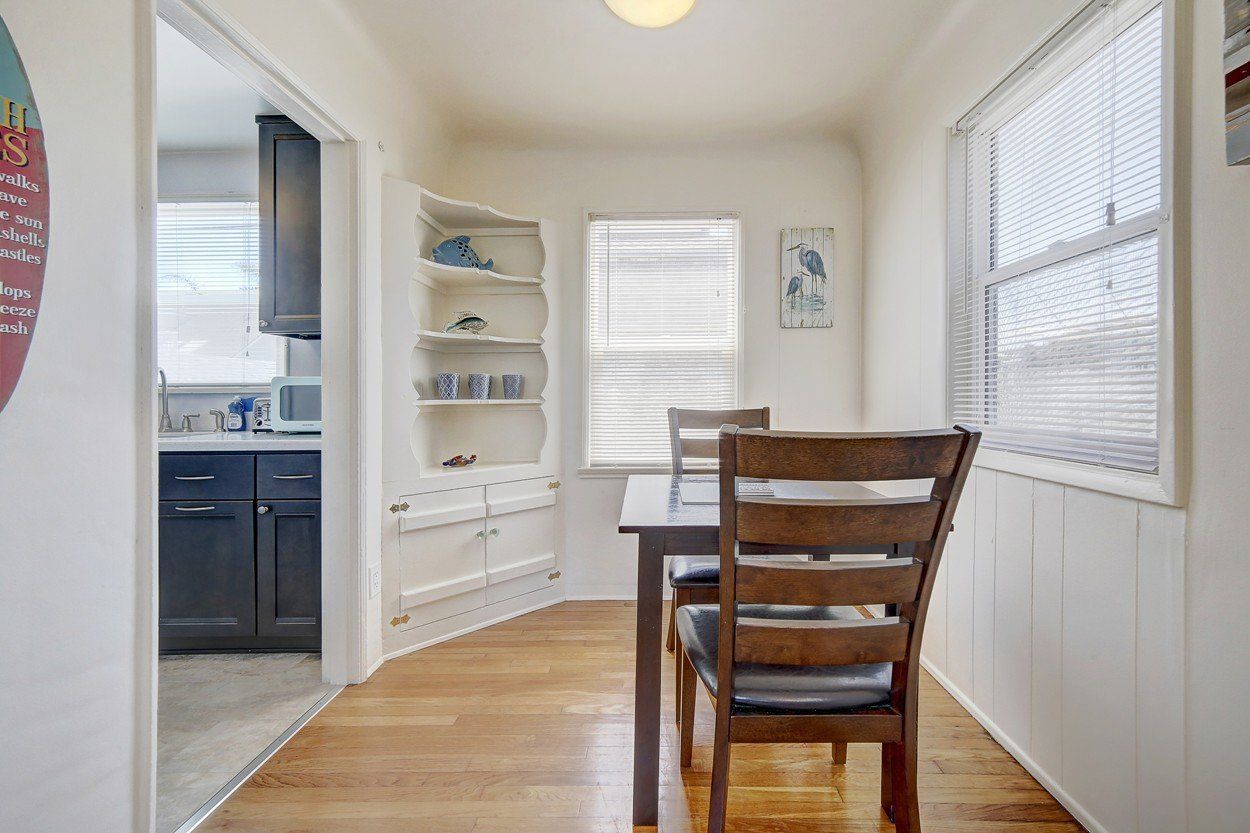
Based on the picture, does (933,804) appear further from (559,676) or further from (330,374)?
(330,374)

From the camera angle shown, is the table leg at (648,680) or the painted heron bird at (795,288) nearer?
the table leg at (648,680)

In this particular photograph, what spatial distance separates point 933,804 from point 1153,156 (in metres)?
1.70

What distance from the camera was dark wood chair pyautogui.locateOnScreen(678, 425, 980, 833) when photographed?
990mm

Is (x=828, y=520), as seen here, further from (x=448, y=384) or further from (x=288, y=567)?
(x=288, y=567)

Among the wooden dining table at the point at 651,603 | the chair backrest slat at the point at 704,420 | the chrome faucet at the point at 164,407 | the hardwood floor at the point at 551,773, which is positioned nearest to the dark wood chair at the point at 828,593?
the wooden dining table at the point at 651,603

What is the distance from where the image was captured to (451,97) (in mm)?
2660

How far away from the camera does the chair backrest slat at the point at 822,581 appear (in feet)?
3.53

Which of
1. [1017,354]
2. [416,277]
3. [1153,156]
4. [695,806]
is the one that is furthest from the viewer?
[416,277]

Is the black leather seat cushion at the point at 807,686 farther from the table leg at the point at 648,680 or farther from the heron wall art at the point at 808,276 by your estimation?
the heron wall art at the point at 808,276

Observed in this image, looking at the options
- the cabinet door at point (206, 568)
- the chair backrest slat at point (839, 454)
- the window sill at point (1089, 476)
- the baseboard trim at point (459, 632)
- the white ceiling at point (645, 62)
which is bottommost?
the baseboard trim at point (459, 632)

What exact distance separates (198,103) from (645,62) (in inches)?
83.5

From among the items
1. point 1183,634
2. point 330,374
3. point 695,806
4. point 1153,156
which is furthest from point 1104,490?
point 330,374

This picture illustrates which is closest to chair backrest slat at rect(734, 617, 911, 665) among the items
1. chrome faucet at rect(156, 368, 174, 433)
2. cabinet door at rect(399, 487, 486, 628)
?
cabinet door at rect(399, 487, 486, 628)

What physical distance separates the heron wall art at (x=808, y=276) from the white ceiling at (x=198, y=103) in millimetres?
2654
